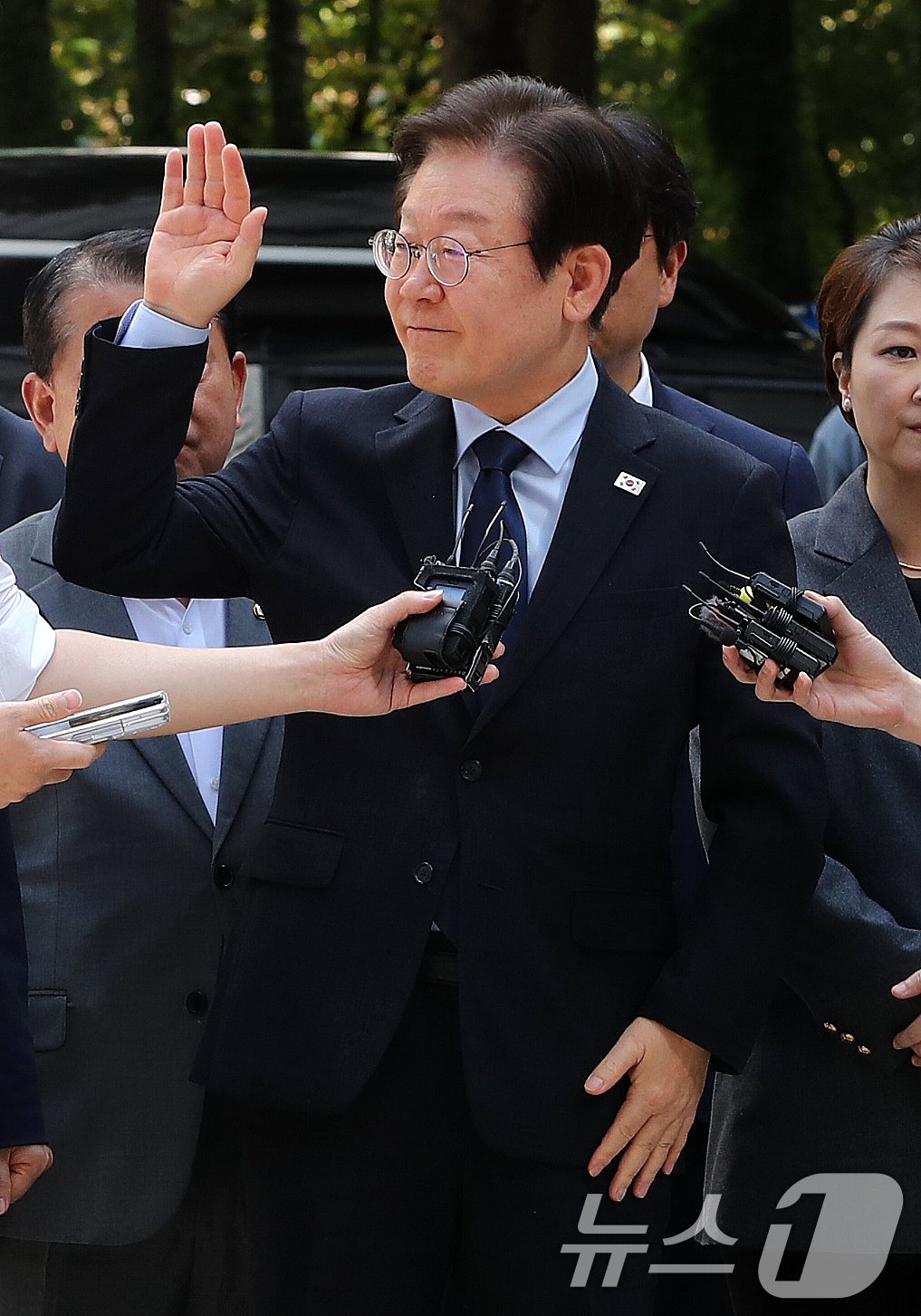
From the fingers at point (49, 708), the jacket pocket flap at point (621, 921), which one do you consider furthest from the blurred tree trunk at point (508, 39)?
the fingers at point (49, 708)

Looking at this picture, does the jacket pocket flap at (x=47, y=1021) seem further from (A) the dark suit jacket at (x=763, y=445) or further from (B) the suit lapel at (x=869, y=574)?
(A) the dark suit jacket at (x=763, y=445)

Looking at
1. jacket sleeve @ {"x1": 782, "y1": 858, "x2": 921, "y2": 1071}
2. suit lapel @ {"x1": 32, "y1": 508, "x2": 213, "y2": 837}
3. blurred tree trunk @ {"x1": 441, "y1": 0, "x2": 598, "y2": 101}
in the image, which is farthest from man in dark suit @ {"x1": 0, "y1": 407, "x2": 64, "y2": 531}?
blurred tree trunk @ {"x1": 441, "y1": 0, "x2": 598, "y2": 101}

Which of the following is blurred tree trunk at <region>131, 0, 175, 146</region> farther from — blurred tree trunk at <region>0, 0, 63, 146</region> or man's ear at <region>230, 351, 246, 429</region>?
man's ear at <region>230, 351, 246, 429</region>

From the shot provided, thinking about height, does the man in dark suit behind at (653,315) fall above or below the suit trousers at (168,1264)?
above

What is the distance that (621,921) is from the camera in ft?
8.51

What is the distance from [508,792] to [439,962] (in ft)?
0.84

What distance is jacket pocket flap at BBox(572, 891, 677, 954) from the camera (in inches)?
101

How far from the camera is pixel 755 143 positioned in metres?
17.8

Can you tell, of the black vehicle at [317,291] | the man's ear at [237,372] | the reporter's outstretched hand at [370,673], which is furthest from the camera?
the black vehicle at [317,291]

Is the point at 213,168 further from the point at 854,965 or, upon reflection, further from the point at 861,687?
the point at 854,965

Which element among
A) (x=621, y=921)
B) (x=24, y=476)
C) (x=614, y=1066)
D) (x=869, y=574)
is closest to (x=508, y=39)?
(x=24, y=476)

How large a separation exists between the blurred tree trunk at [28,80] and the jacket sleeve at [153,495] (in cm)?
1220

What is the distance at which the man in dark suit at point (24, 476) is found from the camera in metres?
3.88

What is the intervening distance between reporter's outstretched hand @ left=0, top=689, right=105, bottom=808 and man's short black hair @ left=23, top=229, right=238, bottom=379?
4.07 ft
